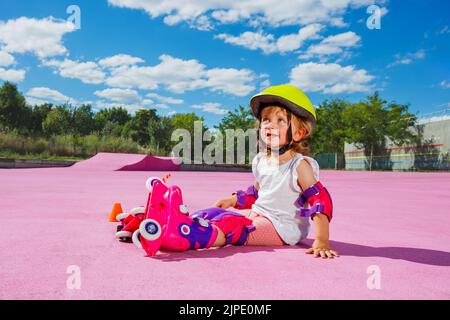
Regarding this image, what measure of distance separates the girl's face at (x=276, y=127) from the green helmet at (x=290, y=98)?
0.23 feet

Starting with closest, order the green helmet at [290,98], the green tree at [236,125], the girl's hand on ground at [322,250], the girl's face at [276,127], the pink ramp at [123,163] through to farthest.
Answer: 1. the girl's hand on ground at [322,250]
2. the green helmet at [290,98]
3. the girl's face at [276,127]
4. the pink ramp at [123,163]
5. the green tree at [236,125]

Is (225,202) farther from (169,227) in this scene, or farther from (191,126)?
(191,126)

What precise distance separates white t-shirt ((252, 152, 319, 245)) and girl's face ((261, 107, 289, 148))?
0.17m

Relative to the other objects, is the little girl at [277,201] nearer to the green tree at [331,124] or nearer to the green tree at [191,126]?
the green tree at [191,126]

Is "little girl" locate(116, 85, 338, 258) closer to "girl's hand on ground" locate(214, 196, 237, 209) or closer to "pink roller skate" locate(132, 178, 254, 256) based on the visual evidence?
Result: "pink roller skate" locate(132, 178, 254, 256)

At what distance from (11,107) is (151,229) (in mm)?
47027

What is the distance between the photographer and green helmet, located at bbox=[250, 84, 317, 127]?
2768mm

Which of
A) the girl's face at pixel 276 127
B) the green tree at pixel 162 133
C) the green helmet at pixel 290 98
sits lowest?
the girl's face at pixel 276 127

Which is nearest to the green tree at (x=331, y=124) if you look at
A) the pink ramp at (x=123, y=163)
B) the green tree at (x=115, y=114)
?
the pink ramp at (x=123, y=163)

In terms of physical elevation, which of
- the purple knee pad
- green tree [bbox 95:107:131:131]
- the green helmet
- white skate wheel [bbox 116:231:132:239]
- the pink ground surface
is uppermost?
green tree [bbox 95:107:131:131]

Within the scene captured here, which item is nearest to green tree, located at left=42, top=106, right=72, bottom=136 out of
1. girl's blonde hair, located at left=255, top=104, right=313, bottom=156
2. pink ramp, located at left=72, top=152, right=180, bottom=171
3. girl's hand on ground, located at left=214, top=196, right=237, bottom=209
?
pink ramp, located at left=72, top=152, right=180, bottom=171

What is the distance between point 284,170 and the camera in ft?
9.52

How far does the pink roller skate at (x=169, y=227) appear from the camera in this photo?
2.40 meters
